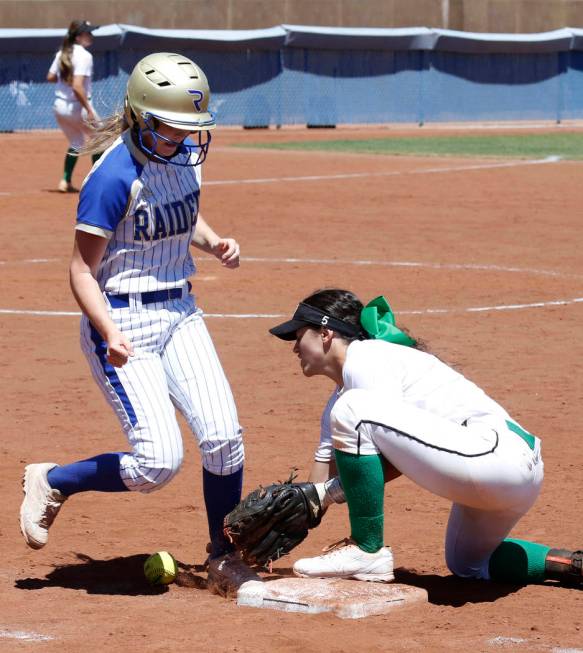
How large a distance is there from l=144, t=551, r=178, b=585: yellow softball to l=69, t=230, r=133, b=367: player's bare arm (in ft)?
2.86

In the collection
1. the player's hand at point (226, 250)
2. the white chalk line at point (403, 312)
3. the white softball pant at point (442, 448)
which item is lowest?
the white chalk line at point (403, 312)

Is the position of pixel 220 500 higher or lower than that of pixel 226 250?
lower

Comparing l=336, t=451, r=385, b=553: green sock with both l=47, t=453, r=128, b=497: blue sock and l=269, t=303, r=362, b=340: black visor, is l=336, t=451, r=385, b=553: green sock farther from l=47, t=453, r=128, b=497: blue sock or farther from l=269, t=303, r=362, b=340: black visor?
→ l=47, t=453, r=128, b=497: blue sock

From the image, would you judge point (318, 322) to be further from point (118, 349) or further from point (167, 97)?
point (167, 97)

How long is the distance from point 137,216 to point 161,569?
1.43 m

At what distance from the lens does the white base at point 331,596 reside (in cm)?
496

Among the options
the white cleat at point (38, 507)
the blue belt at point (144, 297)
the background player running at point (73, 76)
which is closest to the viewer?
the blue belt at point (144, 297)

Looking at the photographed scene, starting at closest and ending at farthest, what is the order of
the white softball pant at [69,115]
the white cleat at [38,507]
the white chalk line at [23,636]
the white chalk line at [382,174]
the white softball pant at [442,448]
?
the white chalk line at [23,636], the white softball pant at [442,448], the white cleat at [38,507], the white softball pant at [69,115], the white chalk line at [382,174]

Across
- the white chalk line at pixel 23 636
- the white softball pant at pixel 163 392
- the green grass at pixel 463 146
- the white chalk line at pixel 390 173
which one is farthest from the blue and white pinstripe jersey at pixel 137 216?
the green grass at pixel 463 146

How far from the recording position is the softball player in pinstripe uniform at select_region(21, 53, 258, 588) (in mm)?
5312

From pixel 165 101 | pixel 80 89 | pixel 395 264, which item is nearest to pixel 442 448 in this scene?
pixel 165 101

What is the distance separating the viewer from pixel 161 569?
18.0 feet

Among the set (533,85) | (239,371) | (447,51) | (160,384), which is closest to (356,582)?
(160,384)

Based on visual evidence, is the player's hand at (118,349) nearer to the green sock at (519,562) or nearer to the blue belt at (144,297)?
the blue belt at (144,297)
